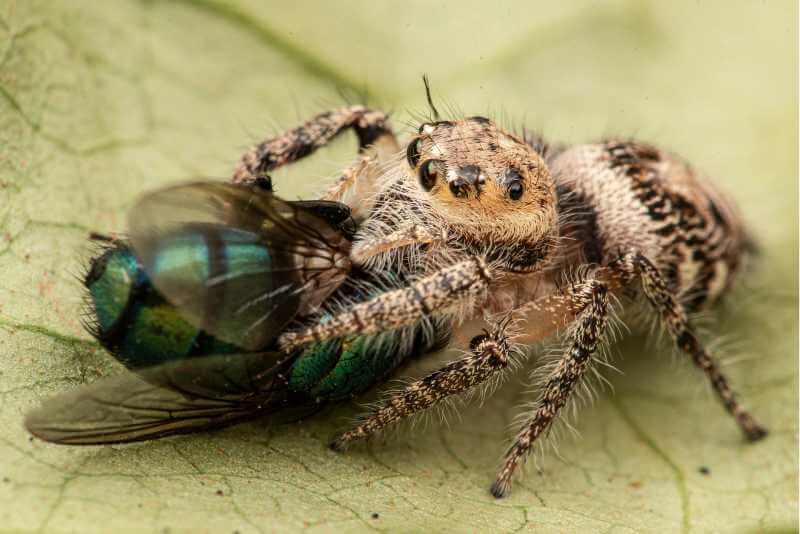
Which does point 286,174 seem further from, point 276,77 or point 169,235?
point 169,235

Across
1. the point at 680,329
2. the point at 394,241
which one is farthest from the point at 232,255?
the point at 680,329

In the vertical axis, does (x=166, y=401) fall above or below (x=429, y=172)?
below

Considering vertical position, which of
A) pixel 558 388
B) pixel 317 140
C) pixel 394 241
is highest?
pixel 317 140

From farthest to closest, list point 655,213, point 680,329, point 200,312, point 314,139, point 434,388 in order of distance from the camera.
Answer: point 655,213, point 680,329, point 314,139, point 434,388, point 200,312

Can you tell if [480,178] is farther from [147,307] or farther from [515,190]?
[147,307]

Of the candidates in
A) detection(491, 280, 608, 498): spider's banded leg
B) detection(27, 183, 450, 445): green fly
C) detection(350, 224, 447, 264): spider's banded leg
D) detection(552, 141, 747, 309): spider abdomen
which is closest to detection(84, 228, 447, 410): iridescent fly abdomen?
detection(27, 183, 450, 445): green fly

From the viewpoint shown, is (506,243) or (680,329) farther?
(680,329)

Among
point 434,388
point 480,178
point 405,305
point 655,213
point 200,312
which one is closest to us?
point 200,312
